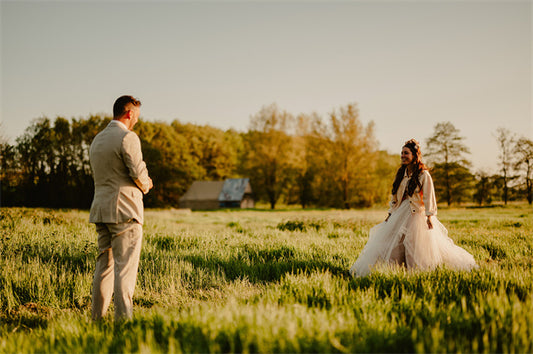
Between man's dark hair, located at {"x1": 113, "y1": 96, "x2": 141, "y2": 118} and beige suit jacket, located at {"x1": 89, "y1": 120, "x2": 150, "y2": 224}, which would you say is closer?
beige suit jacket, located at {"x1": 89, "y1": 120, "x2": 150, "y2": 224}

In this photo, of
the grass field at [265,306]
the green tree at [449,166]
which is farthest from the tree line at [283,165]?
the grass field at [265,306]

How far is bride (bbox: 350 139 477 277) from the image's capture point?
5.84 m

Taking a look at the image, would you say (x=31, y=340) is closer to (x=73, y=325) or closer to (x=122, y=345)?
(x=73, y=325)

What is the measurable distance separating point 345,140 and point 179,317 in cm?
4436

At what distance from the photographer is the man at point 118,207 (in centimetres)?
390

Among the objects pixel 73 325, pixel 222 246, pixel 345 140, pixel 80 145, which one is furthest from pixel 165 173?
pixel 73 325

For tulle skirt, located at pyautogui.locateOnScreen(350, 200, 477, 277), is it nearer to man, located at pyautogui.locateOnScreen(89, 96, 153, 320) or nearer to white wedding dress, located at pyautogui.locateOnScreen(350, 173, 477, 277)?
white wedding dress, located at pyautogui.locateOnScreen(350, 173, 477, 277)

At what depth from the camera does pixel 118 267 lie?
390cm

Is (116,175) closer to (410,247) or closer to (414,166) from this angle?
(410,247)

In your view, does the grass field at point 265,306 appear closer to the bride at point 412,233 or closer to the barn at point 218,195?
the bride at point 412,233

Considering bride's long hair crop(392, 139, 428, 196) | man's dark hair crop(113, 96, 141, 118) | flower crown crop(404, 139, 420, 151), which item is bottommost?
bride's long hair crop(392, 139, 428, 196)

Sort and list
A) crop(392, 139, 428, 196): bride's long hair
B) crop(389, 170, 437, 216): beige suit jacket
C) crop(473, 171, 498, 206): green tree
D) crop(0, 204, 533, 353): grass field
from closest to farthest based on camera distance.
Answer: crop(0, 204, 533, 353): grass field
crop(389, 170, 437, 216): beige suit jacket
crop(392, 139, 428, 196): bride's long hair
crop(473, 171, 498, 206): green tree

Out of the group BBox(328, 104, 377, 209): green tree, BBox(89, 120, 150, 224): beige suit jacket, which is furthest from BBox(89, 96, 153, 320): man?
BBox(328, 104, 377, 209): green tree

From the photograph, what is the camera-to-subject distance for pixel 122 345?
276 centimetres
